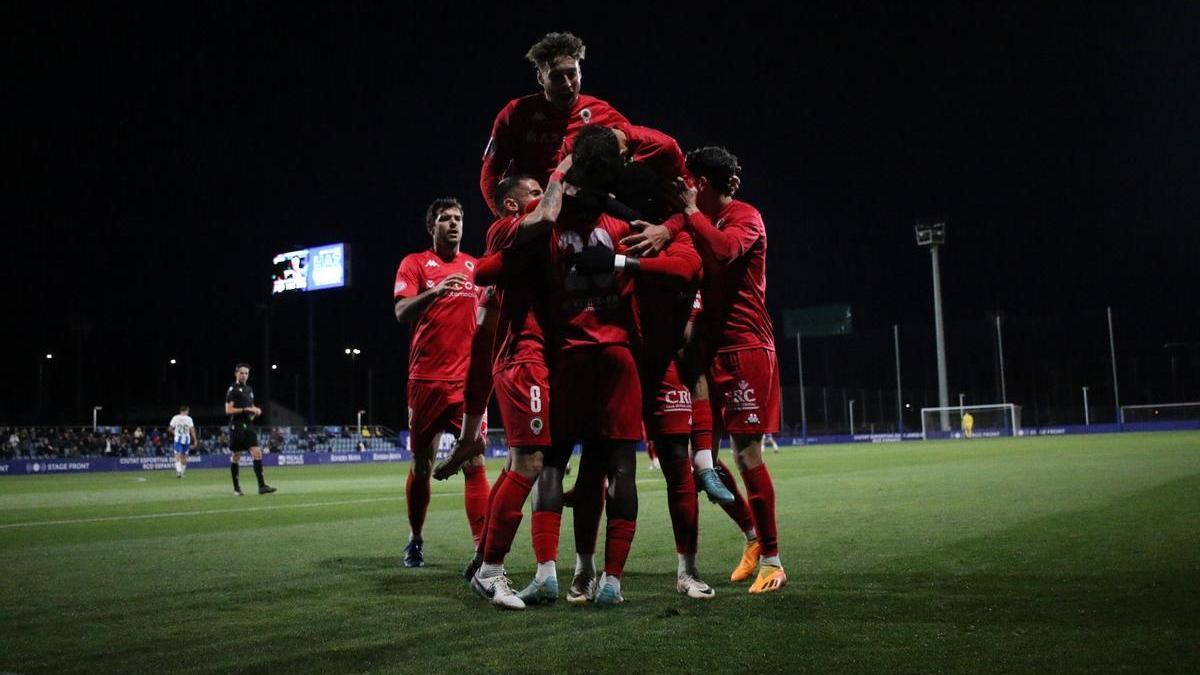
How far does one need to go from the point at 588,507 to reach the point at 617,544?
27 centimetres

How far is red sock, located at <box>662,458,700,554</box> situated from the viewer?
14.3 ft

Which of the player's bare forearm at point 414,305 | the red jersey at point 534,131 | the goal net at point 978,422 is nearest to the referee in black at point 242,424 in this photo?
the player's bare forearm at point 414,305

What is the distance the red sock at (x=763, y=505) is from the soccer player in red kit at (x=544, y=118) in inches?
78.9

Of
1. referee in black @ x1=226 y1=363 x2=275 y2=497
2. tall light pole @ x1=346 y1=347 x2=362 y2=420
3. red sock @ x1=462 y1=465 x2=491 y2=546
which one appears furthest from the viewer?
tall light pole @ x1=346 y1=347 x2=362 y2=420

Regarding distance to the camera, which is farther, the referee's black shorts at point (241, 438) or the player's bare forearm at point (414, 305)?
the referee's black shorts at point (241, 438)

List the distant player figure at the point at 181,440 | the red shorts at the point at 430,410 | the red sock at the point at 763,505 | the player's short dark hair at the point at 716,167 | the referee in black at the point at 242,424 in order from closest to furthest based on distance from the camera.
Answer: the red sock at the point at 763,505, the player's short dark hair at the point at 716,167, the red shorts at the point at 430,410, the referee in black at the point at 242,424, the distant player figure at the point at 181,440

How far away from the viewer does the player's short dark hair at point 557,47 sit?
475cm

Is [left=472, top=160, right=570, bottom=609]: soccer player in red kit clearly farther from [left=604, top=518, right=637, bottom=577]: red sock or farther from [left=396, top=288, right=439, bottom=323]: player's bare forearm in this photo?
[left=396, top=288, right=439, bottom=323]: player's bare forearm

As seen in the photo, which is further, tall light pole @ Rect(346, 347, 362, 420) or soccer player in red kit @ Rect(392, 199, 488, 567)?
tall light pole @ Rect(346, 347, 362, 420)

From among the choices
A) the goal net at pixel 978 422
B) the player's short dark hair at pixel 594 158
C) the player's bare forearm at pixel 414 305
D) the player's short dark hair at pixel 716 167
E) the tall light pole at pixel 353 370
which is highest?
the tall light pole at pixel 353 370

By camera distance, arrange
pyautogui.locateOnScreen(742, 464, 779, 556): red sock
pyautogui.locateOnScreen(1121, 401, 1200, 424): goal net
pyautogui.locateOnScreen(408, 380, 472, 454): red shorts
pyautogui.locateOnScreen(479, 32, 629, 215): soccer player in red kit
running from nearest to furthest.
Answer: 1. pyautogui.locateOnScreen(742, 464, 779, 556): red sock
2. pyautogui.locateOnScreen(479, 32, 629, 215): soccer player in red kit
3. pyautogui.locateOnScreen(408, 380, 472, 454): red shorts
4. pyautogui.locateOnScreen(1121, 401, 1200, 424): goal net

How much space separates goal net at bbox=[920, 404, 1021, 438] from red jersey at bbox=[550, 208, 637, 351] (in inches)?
1845

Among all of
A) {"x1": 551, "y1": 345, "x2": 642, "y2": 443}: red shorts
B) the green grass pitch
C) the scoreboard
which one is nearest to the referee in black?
the green grass pitch

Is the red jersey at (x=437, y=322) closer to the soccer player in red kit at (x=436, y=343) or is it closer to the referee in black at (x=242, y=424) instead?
the soccer player in red kit at (x=436, y=343)
